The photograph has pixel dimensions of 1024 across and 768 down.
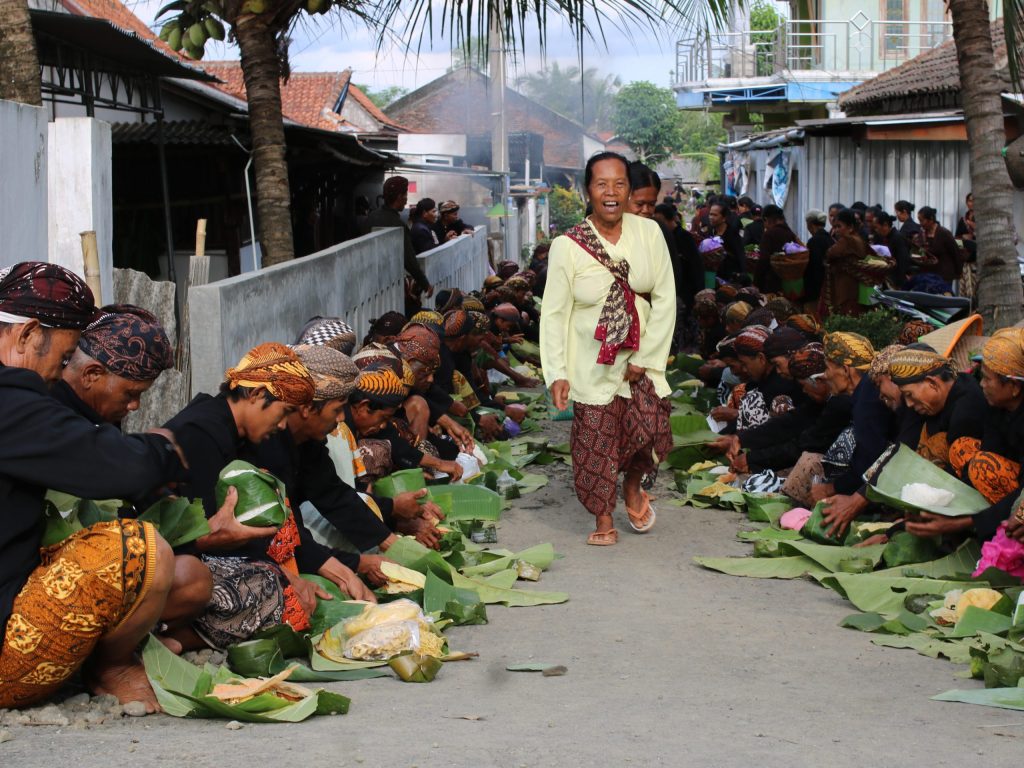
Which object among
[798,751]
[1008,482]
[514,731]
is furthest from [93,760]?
[1008,482]

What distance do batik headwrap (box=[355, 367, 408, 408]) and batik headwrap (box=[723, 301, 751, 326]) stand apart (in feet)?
14.8

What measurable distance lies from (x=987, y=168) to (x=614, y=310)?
10.4 ft

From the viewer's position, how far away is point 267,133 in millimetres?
10133

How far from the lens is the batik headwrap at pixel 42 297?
12.5ft

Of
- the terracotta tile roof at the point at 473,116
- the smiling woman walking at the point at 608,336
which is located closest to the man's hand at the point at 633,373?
the smiling woman walking at the point at 608,336

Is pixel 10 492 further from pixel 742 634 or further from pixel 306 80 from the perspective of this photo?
pixel 306 80

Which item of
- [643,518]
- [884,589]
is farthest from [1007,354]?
[643,518]

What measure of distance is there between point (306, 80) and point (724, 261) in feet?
81.4

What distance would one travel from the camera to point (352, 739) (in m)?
3.60

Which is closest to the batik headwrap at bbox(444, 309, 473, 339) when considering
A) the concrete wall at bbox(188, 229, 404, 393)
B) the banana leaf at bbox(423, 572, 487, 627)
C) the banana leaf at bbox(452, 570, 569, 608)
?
the concrete wall at bbox(188, 229, 404, 393)

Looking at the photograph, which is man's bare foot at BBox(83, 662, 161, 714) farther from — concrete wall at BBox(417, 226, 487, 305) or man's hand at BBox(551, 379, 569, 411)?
concrete wall at BBox(417, 226, 487, 305)

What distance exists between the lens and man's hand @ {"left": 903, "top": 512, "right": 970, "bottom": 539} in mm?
5707

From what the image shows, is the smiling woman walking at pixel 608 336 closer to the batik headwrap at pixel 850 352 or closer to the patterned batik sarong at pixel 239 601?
the batik headwrap at pixel 850 352

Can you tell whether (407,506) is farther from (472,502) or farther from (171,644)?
(171,644)
